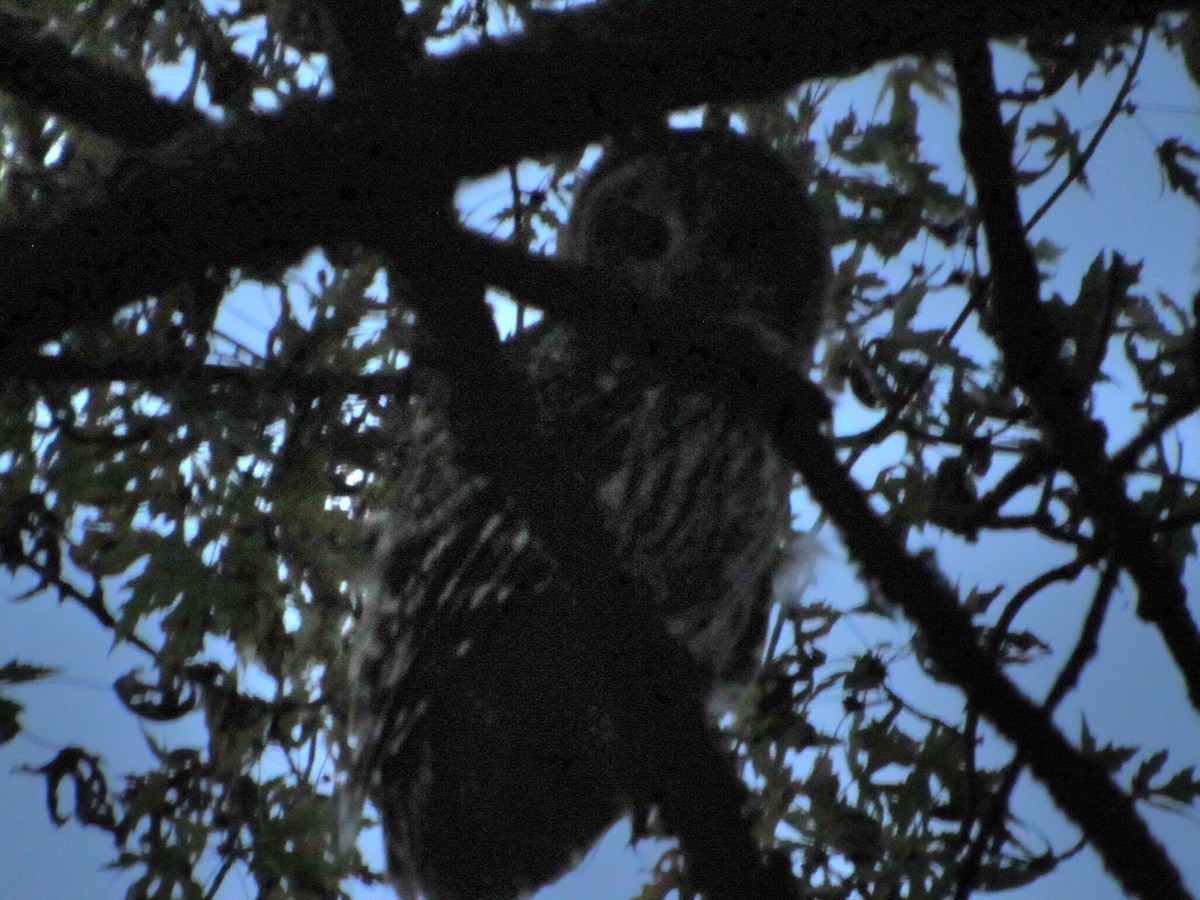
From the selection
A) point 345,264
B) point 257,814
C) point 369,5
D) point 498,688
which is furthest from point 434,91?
point 257,814

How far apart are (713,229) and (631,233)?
0.17 metres

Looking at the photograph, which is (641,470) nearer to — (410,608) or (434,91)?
(410,608)

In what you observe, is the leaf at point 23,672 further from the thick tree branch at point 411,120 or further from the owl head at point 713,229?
the owl head at point 713,229

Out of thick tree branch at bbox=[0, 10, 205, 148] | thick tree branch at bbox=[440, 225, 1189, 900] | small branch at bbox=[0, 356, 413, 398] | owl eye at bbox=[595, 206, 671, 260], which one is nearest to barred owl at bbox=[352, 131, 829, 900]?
owl eye at bbox=[595, 206, 671, 260]

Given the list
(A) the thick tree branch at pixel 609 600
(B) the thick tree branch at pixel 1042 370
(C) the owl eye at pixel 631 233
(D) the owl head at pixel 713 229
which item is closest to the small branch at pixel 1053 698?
(B) the thick tree branch at pixel 1042 370

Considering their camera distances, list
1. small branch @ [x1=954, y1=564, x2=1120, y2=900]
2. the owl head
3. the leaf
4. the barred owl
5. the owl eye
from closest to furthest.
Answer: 1. small branch @ [x1=954, y1=564, x2=1120, y2=900]
2. the leaf
3. the barred owl
4. the owl head
5. the owl eye

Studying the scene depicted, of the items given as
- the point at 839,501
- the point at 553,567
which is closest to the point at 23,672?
the point at 553,567

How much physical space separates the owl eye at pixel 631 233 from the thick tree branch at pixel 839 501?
88cm

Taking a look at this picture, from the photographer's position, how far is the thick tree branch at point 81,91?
1.15m

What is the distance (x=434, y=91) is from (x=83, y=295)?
37 centimetres

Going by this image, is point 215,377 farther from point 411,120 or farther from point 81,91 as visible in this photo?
point 411,120

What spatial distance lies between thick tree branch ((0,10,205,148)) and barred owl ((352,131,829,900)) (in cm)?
51

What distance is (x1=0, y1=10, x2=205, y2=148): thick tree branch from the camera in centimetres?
115

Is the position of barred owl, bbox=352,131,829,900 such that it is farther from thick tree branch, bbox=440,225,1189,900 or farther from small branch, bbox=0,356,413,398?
thick tree branch, bbox=440,225,1189,900
